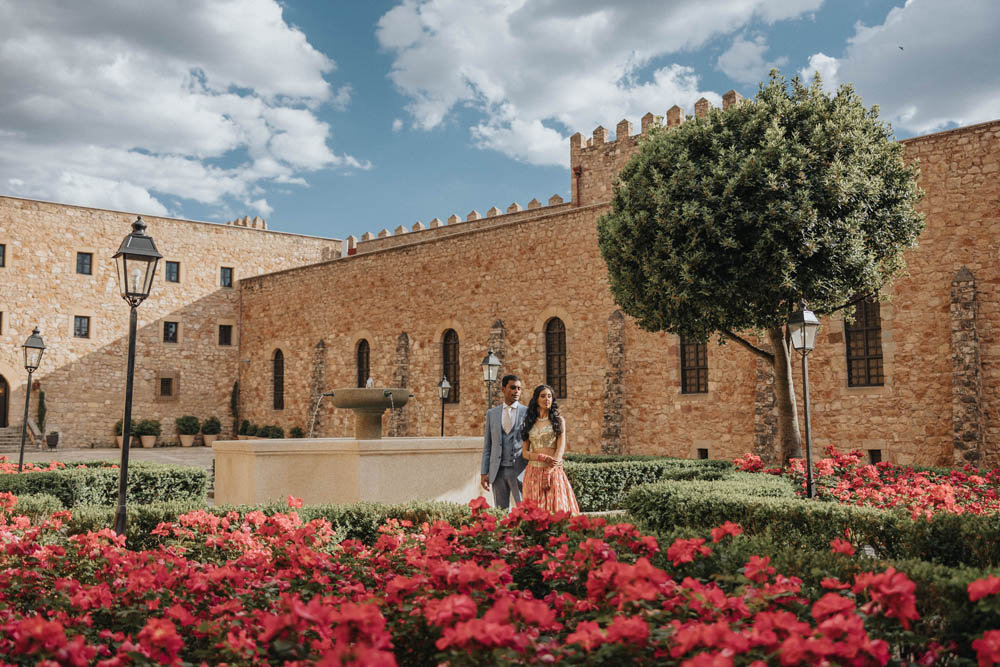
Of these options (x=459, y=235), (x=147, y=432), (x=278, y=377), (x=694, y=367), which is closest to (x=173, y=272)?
(x=278, y=377)

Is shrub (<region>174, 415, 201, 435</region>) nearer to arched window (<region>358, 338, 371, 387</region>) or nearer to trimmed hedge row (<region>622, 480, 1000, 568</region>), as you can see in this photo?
arched window (<region>358, 338, 371, 387</region>)

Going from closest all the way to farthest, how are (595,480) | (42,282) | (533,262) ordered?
1. (595,480)
2. (533,262)
3. (42,282)

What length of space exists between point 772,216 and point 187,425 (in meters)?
26.5

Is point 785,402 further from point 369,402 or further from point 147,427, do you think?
point 147,427

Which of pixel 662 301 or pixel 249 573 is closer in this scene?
pixel 249 573

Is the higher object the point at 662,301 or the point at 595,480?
the point at 662,301

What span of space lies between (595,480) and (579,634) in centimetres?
933

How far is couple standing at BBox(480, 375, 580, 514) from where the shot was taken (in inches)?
279

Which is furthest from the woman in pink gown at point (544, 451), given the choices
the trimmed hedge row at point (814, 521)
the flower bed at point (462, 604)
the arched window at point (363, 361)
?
the arched window at point (363, 361)

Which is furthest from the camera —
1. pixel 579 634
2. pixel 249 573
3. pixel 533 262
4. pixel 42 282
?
pixel 42 282

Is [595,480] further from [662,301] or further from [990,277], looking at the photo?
[990,277]

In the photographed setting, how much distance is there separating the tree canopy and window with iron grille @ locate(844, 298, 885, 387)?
3.10 m

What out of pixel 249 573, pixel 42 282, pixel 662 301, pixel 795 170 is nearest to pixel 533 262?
pixel 662 301

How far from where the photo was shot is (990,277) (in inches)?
534
